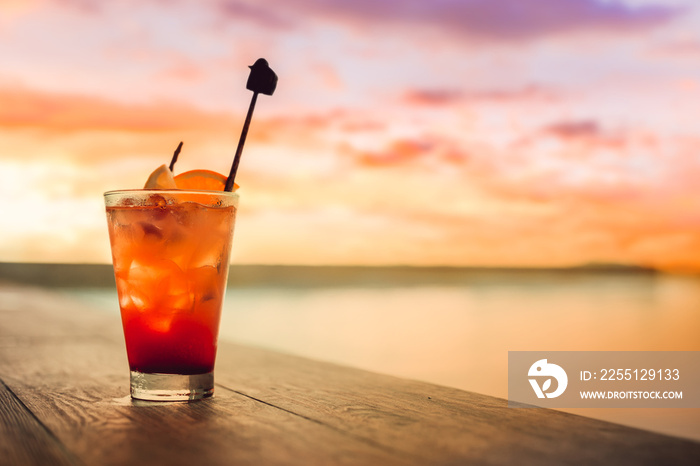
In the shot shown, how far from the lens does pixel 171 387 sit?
1.13 metres

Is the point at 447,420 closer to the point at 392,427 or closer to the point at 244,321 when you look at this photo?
the point at 392,427

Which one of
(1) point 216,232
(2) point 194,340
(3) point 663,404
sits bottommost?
(3) point 663,404

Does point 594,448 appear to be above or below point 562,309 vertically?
below

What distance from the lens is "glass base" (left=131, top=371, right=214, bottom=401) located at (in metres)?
1.12

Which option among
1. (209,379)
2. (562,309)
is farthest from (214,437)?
(562,309)

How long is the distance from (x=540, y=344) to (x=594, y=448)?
487cm

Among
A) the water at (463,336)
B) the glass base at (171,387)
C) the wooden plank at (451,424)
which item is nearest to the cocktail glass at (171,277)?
the glass base at (171,387)

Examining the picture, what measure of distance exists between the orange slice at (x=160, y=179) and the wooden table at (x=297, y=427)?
1.28 feet

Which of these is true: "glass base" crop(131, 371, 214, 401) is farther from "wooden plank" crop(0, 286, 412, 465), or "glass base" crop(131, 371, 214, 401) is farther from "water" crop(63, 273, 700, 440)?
"water" crop(63, 273, 700, 440)

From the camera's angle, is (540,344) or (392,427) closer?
(392,427)

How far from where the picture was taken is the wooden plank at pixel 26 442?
0.75 m

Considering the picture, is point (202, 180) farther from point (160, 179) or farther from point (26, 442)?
point (26, 442)

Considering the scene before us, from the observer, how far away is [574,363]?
4.65 m

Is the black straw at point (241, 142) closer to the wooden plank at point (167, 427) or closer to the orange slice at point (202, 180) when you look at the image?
the orange slice at point (202, 180)
